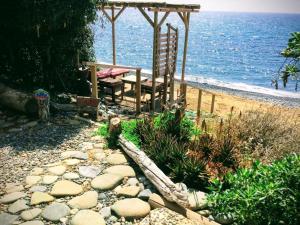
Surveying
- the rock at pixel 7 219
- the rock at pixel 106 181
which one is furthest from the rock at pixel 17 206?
the rock at pixel 106 181

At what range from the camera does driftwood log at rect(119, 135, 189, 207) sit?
4570 mm

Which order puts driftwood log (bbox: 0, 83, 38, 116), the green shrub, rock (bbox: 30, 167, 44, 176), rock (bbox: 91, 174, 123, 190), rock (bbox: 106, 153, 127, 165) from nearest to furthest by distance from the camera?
the green shrub → rock (bbox: 91, 174, 123, 190) → rock (bbox: 30, 167, 44, 176) → rock (bbox: 106, 153, 127, 165) → driftwood log (bbox: 0, 83, 38, 116)

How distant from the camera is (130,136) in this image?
6.94 metres

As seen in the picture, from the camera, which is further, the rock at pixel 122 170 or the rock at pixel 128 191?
the rock at pixel 122 170

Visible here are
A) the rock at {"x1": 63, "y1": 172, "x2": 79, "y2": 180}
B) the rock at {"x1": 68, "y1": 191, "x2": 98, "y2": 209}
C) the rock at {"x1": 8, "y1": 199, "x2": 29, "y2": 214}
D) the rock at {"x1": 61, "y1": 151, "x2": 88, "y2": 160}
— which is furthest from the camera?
the rock at {"x1": 61, "y1": 151, "x2": 88, "y2": 160}

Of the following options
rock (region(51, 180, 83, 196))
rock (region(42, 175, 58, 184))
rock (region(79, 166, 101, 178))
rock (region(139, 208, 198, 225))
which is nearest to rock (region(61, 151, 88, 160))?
rock (region(79, 166, 101, 178))

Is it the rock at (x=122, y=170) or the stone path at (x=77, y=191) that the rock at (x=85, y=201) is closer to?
the stone path at (x=77, y=191)

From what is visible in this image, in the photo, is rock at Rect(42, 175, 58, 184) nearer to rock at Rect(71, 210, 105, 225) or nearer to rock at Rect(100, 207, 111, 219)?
rock at Rect(71, 210, 105, 225)

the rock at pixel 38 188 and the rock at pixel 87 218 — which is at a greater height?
the rock at pixel 38 188

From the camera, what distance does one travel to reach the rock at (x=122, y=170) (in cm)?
556

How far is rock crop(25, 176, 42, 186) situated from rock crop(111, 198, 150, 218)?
5.21 feet

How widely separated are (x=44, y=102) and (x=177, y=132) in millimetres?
3608

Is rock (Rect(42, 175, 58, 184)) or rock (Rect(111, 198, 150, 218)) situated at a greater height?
rock (Rect(42, 175, 58, 184))

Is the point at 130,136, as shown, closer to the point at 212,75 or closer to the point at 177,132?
the point at 177,132
